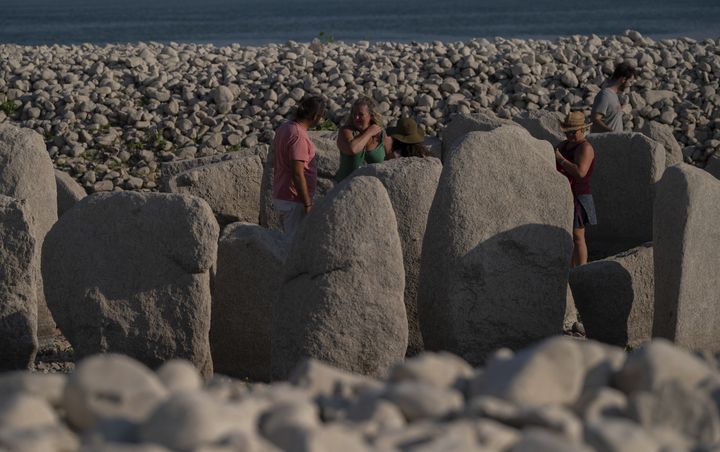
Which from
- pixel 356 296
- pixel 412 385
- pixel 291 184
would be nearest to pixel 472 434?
pixel 412 385

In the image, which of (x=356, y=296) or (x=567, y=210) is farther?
(x=567, y=210)

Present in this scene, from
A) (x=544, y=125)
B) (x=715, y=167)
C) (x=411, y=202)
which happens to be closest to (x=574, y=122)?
(x=411, y=202)

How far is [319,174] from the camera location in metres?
A: 8.93

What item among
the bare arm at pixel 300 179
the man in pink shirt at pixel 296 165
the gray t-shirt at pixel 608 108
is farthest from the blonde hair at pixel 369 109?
the gray t-shirt at pixel 608 108

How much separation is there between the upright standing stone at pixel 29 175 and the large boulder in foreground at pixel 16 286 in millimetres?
1449

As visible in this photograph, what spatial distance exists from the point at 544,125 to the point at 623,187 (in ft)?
4.35

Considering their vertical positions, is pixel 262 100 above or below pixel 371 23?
above

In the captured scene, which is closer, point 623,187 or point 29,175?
point 29,175

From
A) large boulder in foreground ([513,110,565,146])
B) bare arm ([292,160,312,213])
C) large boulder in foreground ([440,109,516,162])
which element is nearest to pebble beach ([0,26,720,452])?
bare arm ([292,160,312,213])

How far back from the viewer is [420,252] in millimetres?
6273

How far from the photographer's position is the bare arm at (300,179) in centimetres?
685

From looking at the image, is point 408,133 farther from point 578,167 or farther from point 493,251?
point 493,251

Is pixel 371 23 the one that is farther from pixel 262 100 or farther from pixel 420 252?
pixel 420 252

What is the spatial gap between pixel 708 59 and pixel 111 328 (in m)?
10.6
